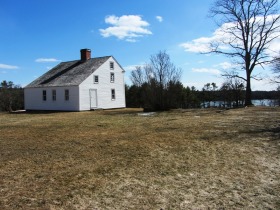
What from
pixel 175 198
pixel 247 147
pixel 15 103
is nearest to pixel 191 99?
pixel 15 103

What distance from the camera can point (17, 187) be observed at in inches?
221

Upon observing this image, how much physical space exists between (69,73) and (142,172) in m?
28.1

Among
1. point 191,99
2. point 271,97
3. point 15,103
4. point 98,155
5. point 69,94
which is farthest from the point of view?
point 191,99

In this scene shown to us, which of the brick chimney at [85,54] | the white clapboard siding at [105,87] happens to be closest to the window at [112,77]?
the white clapboard siding at [105,87]

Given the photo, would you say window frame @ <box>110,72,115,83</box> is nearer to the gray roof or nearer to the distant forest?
the gray roof

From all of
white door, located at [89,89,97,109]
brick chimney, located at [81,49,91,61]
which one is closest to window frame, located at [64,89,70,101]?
white door, located at [89,89,97,109]

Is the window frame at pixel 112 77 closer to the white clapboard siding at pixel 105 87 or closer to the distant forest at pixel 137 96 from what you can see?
the white clapboard siding at pixel 105 87

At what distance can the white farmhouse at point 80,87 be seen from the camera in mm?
30641

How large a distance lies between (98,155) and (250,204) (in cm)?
407

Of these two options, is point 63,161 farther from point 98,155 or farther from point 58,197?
point 58,197

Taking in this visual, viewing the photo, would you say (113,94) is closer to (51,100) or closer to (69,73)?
(69,73)

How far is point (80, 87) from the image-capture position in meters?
30.0

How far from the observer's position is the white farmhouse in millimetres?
30641

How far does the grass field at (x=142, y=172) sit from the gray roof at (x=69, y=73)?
69.1ft
